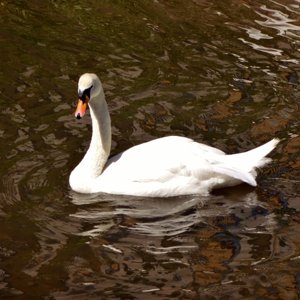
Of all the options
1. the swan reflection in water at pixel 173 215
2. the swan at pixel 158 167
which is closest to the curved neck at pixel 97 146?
the swan at pixel 158 167

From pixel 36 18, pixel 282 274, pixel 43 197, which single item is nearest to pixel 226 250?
pixel 282 274

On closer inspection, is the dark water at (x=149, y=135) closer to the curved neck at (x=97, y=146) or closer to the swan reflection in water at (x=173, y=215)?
the swan reflection in water at (x=173, y=215)

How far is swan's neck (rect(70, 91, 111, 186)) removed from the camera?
27.0 feet

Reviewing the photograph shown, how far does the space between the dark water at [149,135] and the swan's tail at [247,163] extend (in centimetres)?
21

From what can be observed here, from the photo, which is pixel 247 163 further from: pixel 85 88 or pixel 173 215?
pixel 85 88

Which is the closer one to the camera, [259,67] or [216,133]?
[216,133]

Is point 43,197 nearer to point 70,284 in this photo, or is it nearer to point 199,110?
point 70,284

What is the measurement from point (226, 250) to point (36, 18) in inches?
248

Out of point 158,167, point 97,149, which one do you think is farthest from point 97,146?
point 158,167

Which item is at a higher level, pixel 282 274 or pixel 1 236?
pixel 282 274

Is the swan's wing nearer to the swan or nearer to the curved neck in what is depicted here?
the swan

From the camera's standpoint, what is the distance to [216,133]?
926 cm

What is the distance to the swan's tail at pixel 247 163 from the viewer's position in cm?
814

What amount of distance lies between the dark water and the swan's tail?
0.69ft
